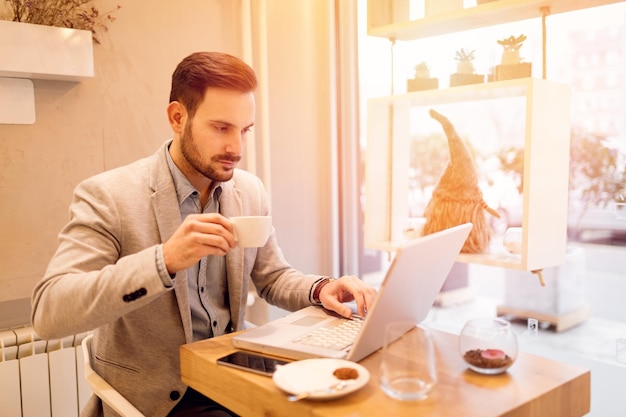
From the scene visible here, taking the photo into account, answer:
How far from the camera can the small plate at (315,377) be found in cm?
92

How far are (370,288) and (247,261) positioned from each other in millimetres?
417

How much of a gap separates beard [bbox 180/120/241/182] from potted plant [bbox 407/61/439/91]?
2.65 feet

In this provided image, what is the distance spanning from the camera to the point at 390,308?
1076mm

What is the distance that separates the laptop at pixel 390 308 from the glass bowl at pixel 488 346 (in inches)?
5.2

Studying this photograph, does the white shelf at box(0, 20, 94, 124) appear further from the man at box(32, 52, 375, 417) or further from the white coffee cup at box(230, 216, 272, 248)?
the white coffee cup at box(230, 216, 272, 248)

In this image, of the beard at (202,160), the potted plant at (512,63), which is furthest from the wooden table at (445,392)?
the potted plant at (512,63)

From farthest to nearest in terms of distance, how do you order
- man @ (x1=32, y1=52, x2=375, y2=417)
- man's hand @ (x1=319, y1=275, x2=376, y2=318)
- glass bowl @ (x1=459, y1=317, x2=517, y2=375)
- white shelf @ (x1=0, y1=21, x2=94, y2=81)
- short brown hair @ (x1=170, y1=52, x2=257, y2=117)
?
white shelf @ (x1=0, y1=21, x2=94, y2=81), short brown hair @ (x1=170, y1=52, x2=257, y2=117), man's hand @ (x1=319, y1=275, x2=376, y2=318), man @ (x1=32, y1=52, x2=375, y2=417), glass bowl @ (x1=459, y1=317, x2=517, y2=375)

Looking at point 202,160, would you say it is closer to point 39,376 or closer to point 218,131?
point 218,131

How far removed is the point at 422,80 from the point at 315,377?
4.34ft

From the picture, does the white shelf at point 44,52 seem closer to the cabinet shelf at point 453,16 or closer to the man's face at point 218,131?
the man's face at point 218,131

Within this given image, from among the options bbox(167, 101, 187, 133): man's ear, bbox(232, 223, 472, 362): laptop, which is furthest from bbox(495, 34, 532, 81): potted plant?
bbox(167, 101, 187, 133): man's ear

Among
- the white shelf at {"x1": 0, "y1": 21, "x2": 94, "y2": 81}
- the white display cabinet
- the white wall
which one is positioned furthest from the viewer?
the white wall

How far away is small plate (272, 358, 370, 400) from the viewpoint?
92 cm

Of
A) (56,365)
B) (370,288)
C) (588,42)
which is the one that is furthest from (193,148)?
(588,42)
